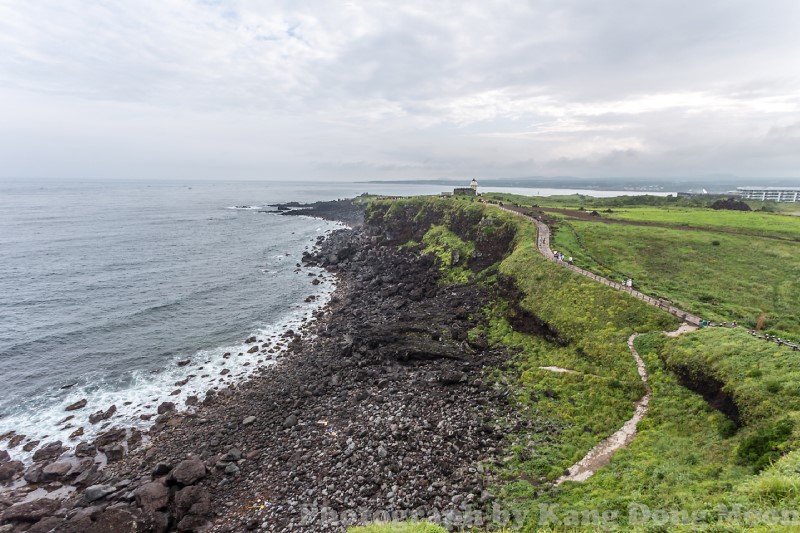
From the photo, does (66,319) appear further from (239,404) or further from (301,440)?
(301,440)

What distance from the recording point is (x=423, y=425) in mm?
24609

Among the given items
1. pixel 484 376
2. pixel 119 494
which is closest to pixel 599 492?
pixel 484 376

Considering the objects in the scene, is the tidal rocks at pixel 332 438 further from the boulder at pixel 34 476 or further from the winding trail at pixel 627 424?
the winding trail at pixel 627 424

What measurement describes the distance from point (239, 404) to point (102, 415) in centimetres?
1146

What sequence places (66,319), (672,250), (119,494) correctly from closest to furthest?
(119,494), (672,250), (66,319)

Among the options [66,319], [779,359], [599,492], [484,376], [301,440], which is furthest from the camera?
[66,319]

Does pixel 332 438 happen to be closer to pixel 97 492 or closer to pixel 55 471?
pixel 97 492

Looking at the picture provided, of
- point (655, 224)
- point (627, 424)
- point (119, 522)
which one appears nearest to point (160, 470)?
point (119, 522)

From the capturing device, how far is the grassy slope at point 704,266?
103 feet

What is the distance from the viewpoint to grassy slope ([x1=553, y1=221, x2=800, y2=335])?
3127 centimetres

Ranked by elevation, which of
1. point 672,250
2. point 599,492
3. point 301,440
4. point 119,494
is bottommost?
point 119,494

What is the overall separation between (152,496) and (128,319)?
118 feet

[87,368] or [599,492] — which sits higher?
[599,492]

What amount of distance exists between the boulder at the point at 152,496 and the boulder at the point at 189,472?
860 millimetres
